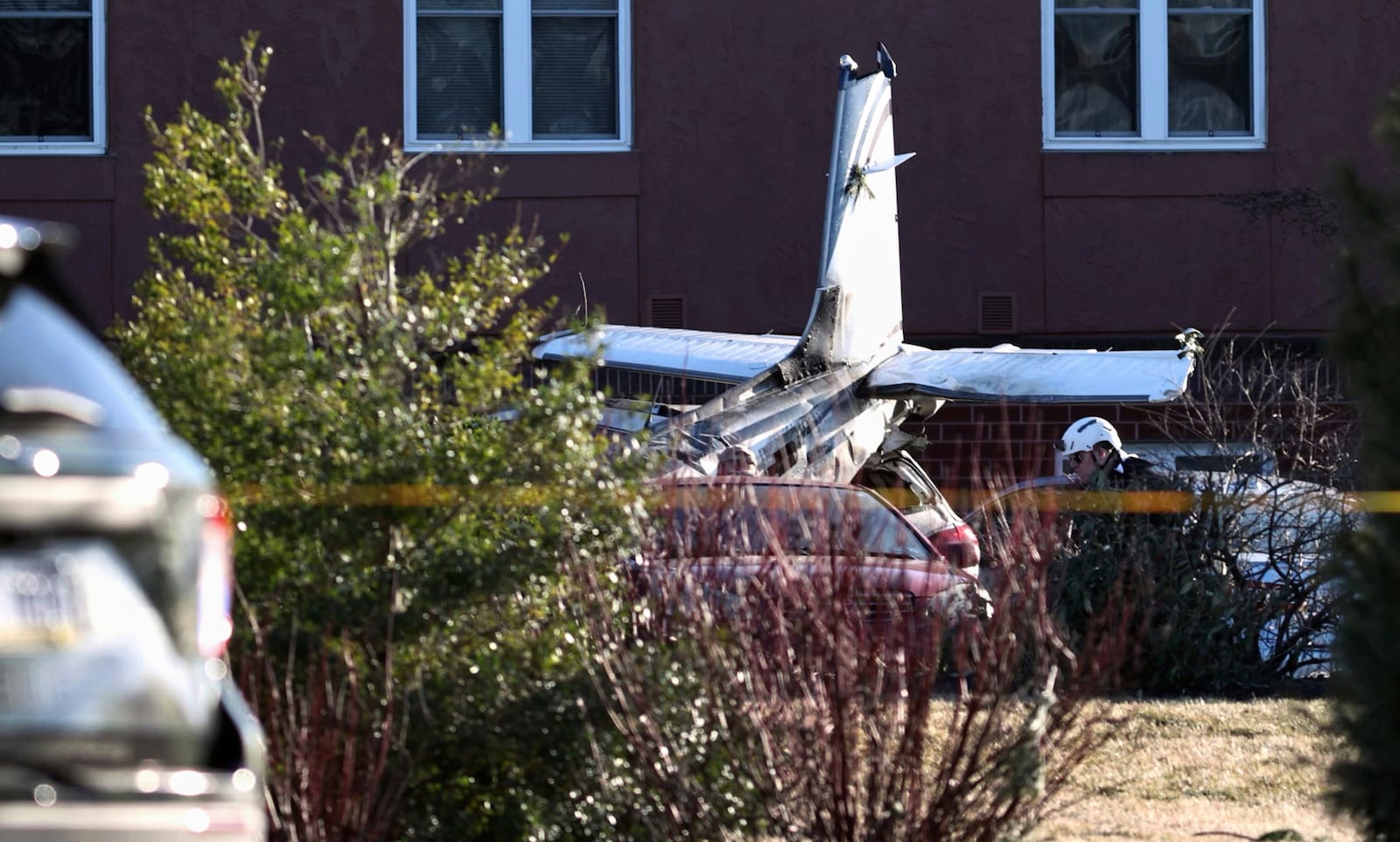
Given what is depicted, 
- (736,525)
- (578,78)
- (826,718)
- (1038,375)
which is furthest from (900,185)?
(826,718)

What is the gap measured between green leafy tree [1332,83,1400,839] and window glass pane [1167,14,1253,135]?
12.7 m

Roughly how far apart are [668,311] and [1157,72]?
526cm

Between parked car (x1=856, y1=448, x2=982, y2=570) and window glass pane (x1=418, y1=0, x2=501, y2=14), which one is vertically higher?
window glass pane (x1=418, y1=0, x2=501, y2=14)

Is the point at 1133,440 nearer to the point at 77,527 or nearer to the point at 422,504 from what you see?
the point at 422,504

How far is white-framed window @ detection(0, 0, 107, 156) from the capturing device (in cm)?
1716

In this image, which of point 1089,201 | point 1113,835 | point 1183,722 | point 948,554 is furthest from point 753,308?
point 1113,835

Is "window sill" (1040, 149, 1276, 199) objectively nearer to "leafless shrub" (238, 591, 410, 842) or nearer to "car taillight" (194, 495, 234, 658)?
"leafless shrub" (238, 591, 410, 842)

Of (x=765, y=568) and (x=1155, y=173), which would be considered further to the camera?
(x=1155, y=173)

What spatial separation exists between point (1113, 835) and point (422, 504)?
3.11m

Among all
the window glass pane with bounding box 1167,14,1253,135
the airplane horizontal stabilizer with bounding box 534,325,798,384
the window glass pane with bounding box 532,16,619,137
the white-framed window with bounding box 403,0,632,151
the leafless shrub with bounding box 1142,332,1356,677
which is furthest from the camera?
the window glass pane with bounding box 1167,14,1253,135

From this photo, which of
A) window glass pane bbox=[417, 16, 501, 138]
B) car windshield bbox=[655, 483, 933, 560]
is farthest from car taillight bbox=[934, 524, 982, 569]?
window glass pane bbox=[417, 16, 501, 138]

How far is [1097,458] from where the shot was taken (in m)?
11.9

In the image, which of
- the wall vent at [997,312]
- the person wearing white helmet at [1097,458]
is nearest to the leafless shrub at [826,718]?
the person wearing white helmet at [1097,458]

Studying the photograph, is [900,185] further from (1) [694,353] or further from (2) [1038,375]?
(2) [1038,375]
